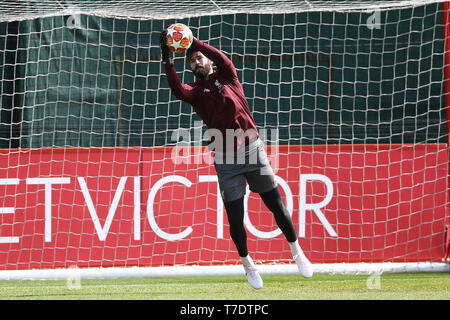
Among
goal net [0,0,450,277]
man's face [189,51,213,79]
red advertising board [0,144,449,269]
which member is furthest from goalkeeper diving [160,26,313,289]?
red advertising board [0,144,449,269]

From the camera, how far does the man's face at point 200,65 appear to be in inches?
235

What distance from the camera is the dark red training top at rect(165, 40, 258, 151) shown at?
5.84 m

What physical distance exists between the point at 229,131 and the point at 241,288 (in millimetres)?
1507

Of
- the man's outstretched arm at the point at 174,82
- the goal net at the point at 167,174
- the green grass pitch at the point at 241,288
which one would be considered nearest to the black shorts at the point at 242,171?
the man's outstretched arm at the point at 174,82

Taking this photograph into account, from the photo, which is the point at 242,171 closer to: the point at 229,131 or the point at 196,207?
the point at 229,131

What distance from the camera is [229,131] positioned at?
586cm

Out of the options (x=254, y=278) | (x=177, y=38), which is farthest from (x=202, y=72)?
(x=254, y=278)

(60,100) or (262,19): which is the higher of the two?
(262,19)

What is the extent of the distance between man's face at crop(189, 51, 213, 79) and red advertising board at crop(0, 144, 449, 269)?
192 centimetres

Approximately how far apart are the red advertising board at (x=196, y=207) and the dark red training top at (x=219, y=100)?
195 centimetres

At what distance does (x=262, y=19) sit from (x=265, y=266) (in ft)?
10.3

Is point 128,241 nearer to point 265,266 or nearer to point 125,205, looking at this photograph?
point 125,205
